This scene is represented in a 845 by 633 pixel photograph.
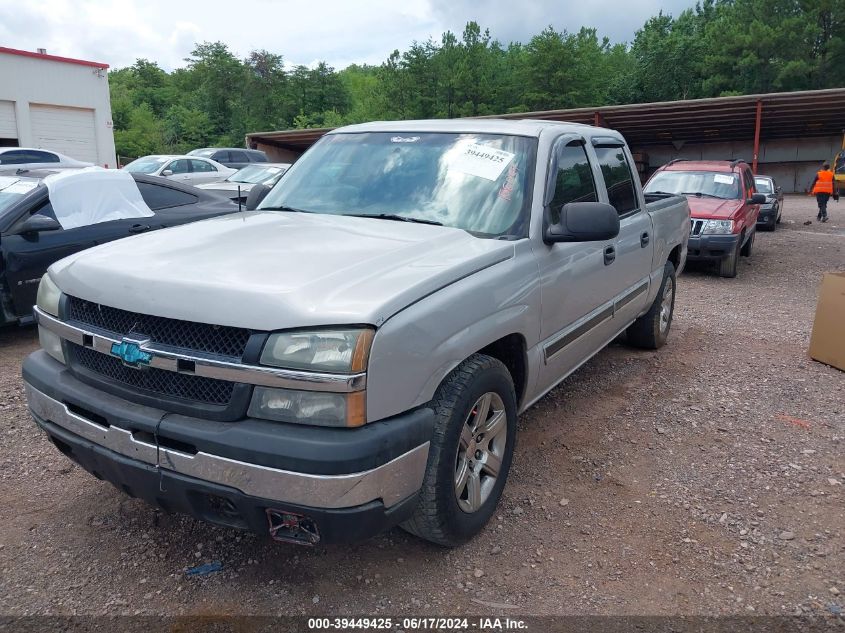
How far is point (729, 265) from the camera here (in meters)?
10.0

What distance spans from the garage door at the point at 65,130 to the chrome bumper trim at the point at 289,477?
90.8ft

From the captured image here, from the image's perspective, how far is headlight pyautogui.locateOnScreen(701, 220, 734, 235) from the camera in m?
9.85

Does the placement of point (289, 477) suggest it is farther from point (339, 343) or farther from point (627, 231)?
point (627, 231)

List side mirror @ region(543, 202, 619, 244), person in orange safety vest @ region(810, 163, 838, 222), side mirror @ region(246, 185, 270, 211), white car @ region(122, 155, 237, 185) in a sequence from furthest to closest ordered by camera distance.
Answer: person in orange safety vest @ region(810, 163, 838, 222) → white car @ region(122, 155, 237, 185) → side mirror @ region(246, 185, 270, 211) → side mirror @ region(543, 202, 619, 244)

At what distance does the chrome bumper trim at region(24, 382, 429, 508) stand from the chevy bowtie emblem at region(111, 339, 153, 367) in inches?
10.1

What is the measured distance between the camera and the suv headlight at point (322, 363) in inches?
86.3

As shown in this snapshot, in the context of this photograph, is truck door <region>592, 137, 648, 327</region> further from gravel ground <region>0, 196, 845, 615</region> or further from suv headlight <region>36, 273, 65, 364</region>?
suv headlight <region>36, 273, 65, 364</region>

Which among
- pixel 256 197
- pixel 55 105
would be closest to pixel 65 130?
pixel 55 105

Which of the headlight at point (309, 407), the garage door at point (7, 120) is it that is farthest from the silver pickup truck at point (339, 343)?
the garage door at point (7, 120)

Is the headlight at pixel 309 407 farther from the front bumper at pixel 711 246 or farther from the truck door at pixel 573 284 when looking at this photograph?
the front bumper at pixel 711 246

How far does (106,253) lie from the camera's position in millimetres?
2875

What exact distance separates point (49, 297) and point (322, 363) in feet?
4.90

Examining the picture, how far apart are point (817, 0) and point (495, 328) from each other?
182 ft

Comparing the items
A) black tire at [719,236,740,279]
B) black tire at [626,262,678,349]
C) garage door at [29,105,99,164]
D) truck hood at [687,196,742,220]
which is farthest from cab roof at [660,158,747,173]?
garage door at [29,105,99,164]
